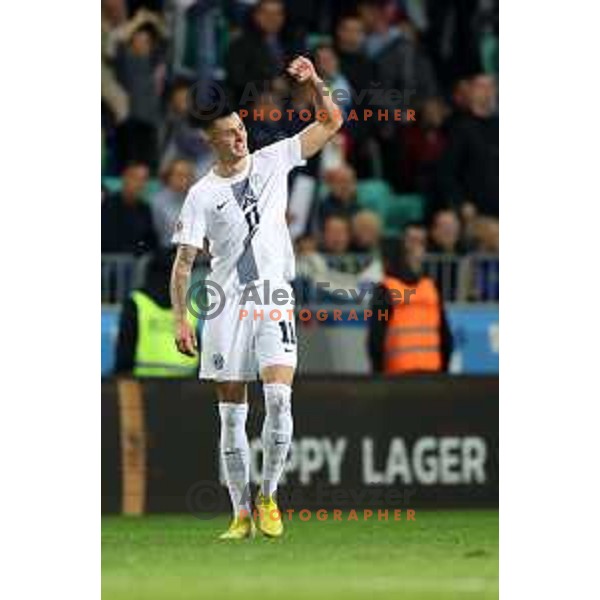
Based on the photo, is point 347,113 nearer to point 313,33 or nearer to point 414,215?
point 313,33

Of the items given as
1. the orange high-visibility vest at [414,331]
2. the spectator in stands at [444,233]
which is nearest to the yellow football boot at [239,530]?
the orange high-visibility vest at [414,331]

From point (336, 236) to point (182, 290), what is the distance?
231cm

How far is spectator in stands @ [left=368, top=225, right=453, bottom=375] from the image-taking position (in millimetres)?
12805

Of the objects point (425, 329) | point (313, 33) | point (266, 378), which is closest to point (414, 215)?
point (425, 329)

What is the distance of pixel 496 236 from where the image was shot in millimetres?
12680

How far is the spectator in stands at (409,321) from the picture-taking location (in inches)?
504

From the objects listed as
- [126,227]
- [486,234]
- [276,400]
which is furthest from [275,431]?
[486,234]

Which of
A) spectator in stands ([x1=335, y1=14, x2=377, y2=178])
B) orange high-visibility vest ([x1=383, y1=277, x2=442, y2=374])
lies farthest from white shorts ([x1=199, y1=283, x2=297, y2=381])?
orange high-visibility vest ([x1=383, y1=277, x2=442, y2=374])

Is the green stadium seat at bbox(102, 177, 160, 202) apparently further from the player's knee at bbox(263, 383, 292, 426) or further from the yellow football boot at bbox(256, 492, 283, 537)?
the yellow football boot at bbox(256, 492, 283, 537)

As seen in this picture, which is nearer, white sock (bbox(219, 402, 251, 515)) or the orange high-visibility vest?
white sock (bbox(219, 402, 251, 515))

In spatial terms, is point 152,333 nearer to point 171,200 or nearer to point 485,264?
point 171,200

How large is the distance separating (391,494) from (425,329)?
60.6 inches

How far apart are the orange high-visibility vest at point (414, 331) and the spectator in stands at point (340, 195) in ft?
1.81
